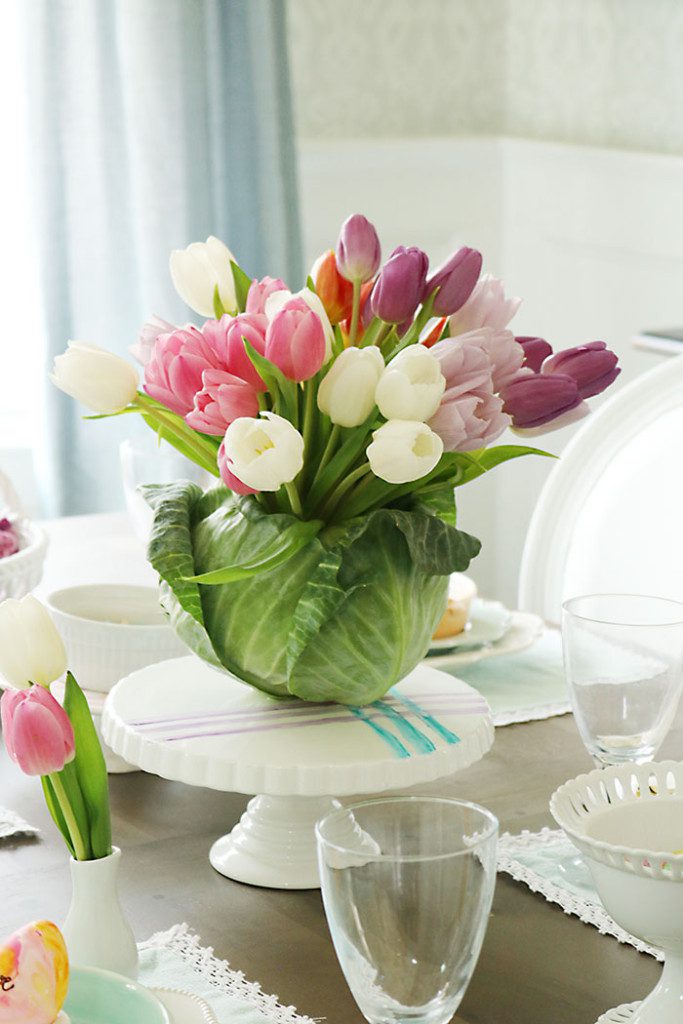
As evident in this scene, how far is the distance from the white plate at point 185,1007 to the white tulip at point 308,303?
1.22 ft

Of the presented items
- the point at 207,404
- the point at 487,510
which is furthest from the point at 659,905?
the point at 487,510

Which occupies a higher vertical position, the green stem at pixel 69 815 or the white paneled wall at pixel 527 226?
the green stem at pixel 69 815

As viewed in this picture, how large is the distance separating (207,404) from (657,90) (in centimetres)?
219

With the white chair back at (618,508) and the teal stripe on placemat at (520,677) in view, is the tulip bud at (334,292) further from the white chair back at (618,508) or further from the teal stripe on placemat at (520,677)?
the white chair back at (618,508)

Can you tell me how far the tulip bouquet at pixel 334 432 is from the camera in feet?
2.75

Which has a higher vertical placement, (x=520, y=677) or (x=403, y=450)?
(x=403, y=450)

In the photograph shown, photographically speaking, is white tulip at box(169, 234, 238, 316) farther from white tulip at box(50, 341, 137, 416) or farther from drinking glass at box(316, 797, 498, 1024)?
drinking glass at box(316, 797, 498, 1024)

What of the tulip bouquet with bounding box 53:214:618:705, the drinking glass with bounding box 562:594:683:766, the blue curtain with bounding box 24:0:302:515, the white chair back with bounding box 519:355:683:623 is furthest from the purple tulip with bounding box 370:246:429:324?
the blue curtain with bounding box 24:0:302:515

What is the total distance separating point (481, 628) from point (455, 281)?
21.1 inches

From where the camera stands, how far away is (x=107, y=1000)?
2.21 feet

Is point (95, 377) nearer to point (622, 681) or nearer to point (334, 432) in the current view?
point (334, 432)

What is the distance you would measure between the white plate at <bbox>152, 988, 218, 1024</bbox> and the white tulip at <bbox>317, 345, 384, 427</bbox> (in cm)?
34

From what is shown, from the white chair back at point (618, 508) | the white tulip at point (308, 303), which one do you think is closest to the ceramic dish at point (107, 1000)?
the white tulip at point (308, 303)

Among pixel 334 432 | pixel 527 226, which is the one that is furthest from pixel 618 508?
pixel 527 226
